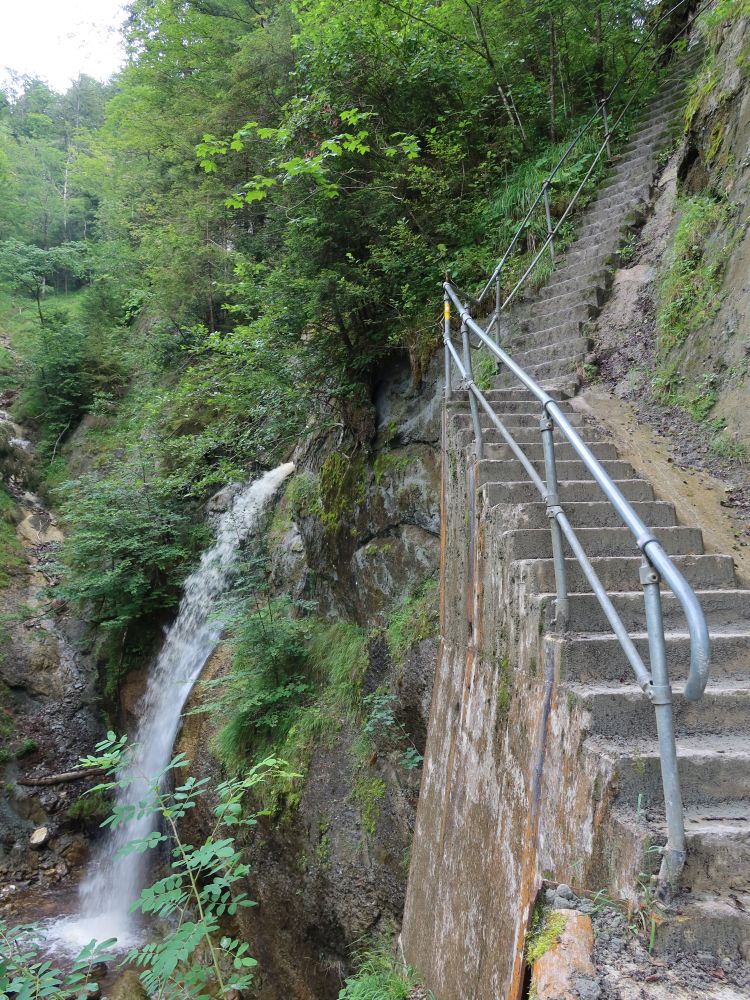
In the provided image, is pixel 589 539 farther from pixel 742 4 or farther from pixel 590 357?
pixel 742 4

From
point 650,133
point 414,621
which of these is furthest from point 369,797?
point 650,133

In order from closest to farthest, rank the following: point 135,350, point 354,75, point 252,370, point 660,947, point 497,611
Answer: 1. point 660,947
2. point 497,611
3. point 354,75
4. point 252,370
5. point 135,350

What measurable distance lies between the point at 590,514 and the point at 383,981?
3469 millimetres

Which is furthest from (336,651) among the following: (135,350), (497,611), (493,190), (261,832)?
(135,350)

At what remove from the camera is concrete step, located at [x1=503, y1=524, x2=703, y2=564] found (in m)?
2.96

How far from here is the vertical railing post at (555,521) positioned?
2.31m

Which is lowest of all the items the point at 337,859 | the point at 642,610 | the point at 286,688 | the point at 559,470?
the point at 337,859

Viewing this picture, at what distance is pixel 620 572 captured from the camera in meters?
2.93

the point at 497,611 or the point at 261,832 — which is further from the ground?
the point at 497,611

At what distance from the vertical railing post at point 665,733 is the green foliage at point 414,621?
4.04 m

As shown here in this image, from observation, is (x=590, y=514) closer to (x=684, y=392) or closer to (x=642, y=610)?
(x=642, y=610)

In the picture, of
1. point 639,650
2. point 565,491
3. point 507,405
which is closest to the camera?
point 639,650

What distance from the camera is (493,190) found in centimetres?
755

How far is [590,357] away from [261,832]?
20.0ft
